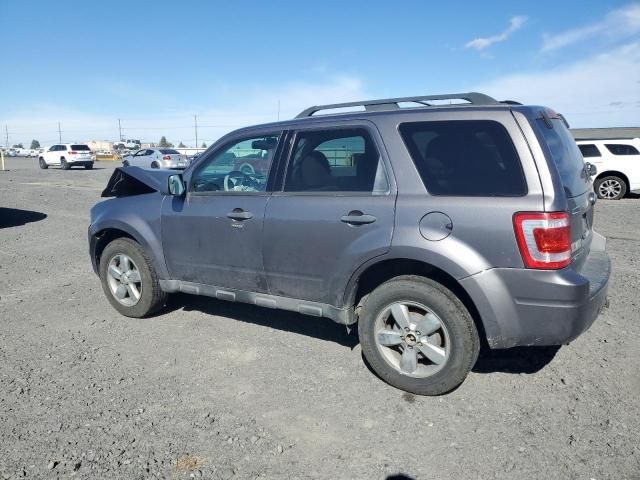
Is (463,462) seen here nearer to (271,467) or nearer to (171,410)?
(271,467)

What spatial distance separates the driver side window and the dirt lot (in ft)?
4.41

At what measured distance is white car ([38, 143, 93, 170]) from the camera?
31.5 meters

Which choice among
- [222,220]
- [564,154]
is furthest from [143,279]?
[564,154]

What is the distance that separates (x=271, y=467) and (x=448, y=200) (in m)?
1.88

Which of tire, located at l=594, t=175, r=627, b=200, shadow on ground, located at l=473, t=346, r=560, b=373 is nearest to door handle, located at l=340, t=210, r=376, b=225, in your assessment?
shadow on ground, located at l=473, t=346, r=560, b=373

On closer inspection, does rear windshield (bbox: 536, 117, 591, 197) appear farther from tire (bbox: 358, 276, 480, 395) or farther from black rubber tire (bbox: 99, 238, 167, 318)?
black rubber tire (bbox: 99, 238, 167, 318)

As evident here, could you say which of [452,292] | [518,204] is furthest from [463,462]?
[518,204]

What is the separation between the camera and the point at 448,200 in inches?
119

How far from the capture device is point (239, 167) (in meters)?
4.10

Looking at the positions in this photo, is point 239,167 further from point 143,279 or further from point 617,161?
point 617,161

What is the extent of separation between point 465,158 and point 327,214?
3.33ft

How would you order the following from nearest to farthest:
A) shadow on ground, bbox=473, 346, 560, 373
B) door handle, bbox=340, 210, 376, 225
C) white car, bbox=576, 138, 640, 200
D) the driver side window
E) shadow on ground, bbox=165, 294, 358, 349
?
door handle, bbox=340, 210, 376, 225, shadow on ground, bbox=473, 346, 560, 373, the driver side window, shadow on ground, bbox=165, 294, 358, 349, white car, bbox=576, 138, 640, 200

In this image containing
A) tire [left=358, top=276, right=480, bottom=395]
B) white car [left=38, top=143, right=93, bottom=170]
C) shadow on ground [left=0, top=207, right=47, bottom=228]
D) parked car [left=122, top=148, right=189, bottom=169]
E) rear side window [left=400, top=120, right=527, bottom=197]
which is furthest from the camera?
white car [left=38, top=143, right=93, bottom=170]

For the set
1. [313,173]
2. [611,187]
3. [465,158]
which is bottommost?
[611,187]
